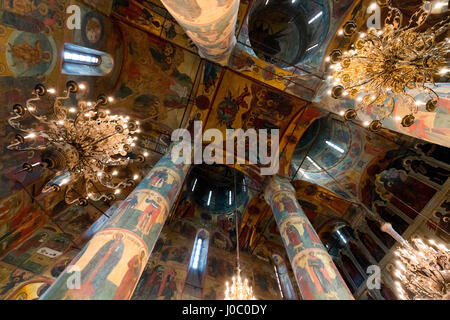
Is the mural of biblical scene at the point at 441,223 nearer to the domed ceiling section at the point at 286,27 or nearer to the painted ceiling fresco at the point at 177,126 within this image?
the painted ceiling fresco at the point at 177,126

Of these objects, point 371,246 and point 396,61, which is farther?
point 371,246

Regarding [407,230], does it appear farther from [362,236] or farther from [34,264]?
[34,264]

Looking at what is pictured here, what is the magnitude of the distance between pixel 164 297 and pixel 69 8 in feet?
27.7

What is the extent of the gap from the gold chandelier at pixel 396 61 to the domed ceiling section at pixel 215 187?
323 inches

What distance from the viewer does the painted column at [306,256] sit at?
409cm

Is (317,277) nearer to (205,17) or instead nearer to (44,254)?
(205,17)

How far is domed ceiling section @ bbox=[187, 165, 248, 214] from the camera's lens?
11.9 metres

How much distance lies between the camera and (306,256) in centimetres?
476

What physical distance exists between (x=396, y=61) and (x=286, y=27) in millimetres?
9732

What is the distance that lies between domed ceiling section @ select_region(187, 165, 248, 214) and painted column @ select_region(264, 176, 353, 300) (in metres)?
5.15

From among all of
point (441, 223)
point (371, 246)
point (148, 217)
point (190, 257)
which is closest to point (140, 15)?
point (148, 217)

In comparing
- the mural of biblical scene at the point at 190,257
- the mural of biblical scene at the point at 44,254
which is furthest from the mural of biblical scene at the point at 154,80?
the mural of biblical scene at the point at 190,257

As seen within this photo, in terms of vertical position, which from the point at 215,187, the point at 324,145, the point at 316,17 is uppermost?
the point at 316,17
